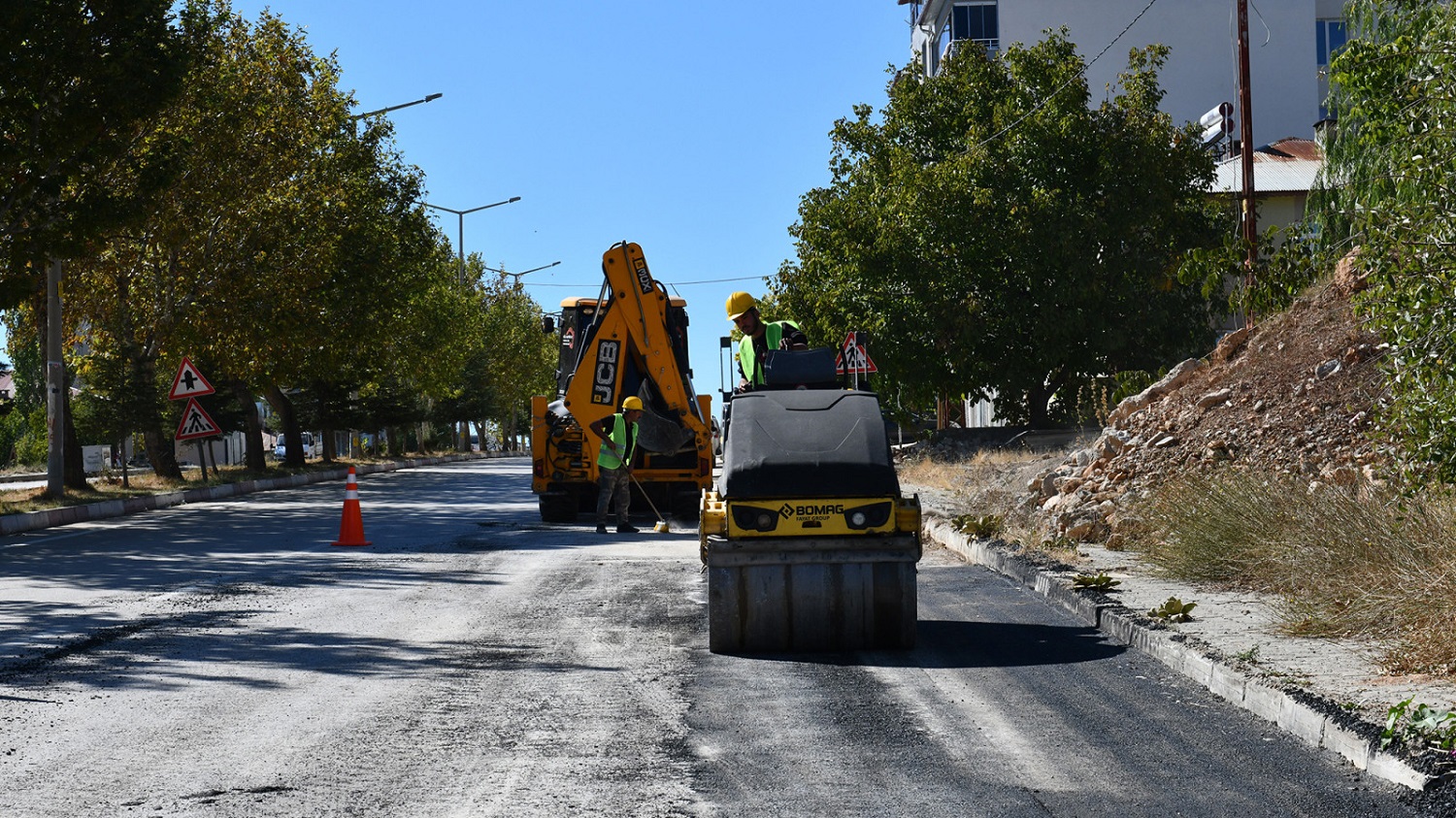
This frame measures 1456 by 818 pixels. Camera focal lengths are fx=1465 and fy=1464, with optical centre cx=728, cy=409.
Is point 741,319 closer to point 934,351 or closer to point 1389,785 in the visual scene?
point 1389,785

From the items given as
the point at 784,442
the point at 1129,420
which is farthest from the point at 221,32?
the point at 784,442

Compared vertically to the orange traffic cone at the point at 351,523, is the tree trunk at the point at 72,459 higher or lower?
higher

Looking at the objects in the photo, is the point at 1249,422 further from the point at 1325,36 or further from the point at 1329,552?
the point at 1325,36

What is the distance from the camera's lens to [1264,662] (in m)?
7.48

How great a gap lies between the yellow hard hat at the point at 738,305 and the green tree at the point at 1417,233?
426 cm

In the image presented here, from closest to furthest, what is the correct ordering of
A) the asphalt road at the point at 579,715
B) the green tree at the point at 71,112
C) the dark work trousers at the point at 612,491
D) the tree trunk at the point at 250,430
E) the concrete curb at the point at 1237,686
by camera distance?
1. the asphalt road at the point at 579,715
2. the concrete curb at the point at 1237,686
3. the dark work trousers at the point at 612,491
4. the green tree at the point at 71,112
5. the tree trunk at the point at 250,430

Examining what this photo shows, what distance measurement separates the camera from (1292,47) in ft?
179

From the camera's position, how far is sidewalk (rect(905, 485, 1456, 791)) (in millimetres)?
6113

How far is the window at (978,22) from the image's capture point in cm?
5541

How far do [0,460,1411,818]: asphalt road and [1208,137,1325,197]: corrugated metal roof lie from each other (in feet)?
127

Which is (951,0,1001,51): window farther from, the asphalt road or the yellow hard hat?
the yellow hard hat

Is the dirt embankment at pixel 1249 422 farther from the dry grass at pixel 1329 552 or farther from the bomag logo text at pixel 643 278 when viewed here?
the bomag logo text at pixel 643 278

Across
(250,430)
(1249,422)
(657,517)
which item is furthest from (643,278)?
(250,430)

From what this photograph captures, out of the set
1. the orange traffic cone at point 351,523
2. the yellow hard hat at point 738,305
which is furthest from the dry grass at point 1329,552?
the orange traffic cone at point 351,523
